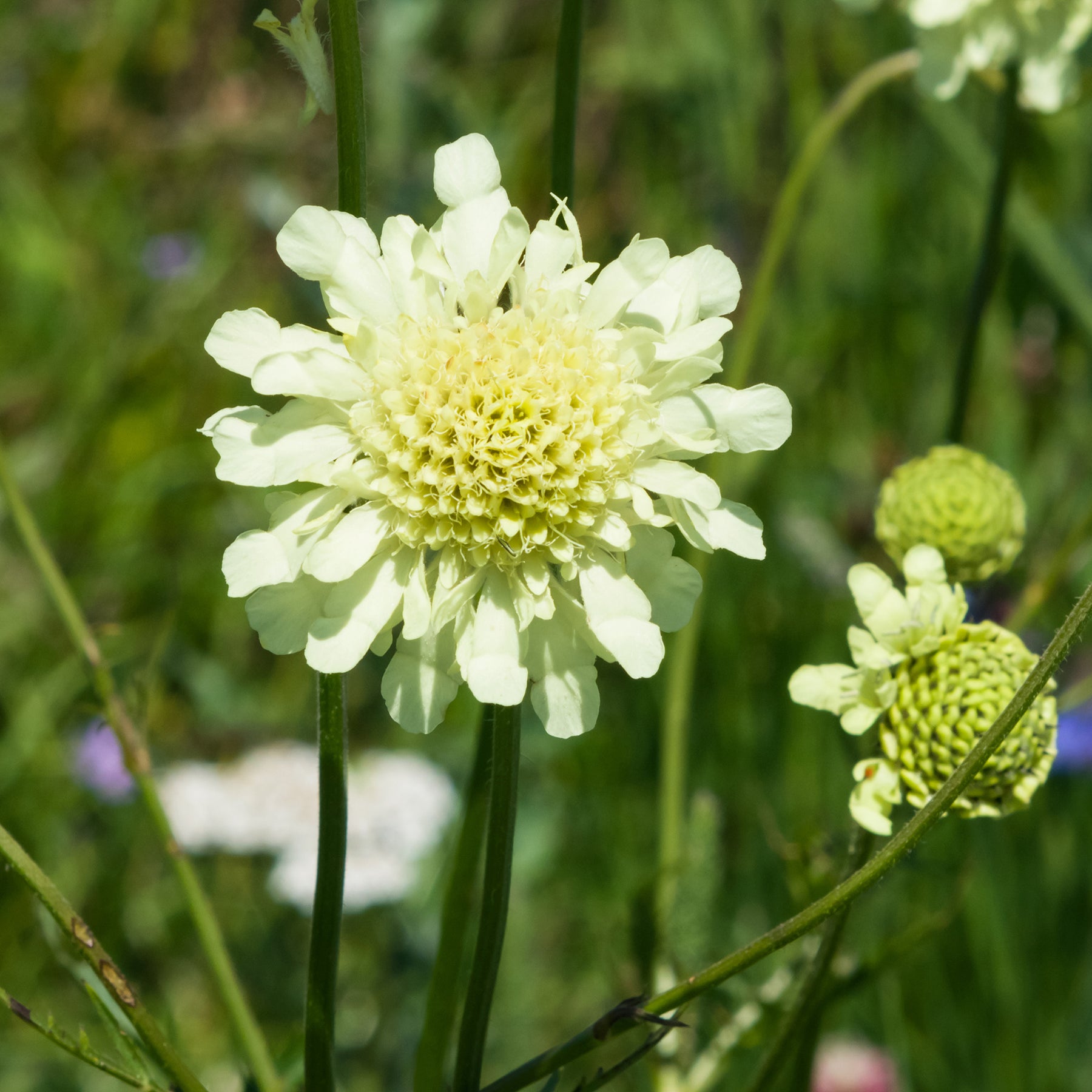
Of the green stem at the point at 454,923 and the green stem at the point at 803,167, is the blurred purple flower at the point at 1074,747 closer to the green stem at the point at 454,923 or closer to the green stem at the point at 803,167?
the green stem at the point at 803,167

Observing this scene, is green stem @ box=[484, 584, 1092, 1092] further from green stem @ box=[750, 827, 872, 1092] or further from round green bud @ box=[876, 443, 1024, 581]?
round green bud @ box=[876, 443, 1024, 581]

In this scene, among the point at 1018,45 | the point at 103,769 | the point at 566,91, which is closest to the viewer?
the point at 566,91

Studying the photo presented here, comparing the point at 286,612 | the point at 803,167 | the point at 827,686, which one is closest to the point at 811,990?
the point at 827,686

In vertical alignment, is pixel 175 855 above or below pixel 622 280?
below

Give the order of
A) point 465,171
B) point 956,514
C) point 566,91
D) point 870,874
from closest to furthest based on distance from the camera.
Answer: point 870,874 → point 465,171 → point 566,91 → point 956,514

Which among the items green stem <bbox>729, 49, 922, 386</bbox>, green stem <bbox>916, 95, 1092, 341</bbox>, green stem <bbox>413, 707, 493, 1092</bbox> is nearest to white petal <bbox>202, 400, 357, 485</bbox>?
green stem <bbox>413, 707, 493, 1092</bbox>

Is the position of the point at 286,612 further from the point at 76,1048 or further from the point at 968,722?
the point at 968,722

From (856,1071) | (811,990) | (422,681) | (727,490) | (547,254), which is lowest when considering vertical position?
(856,1071)
